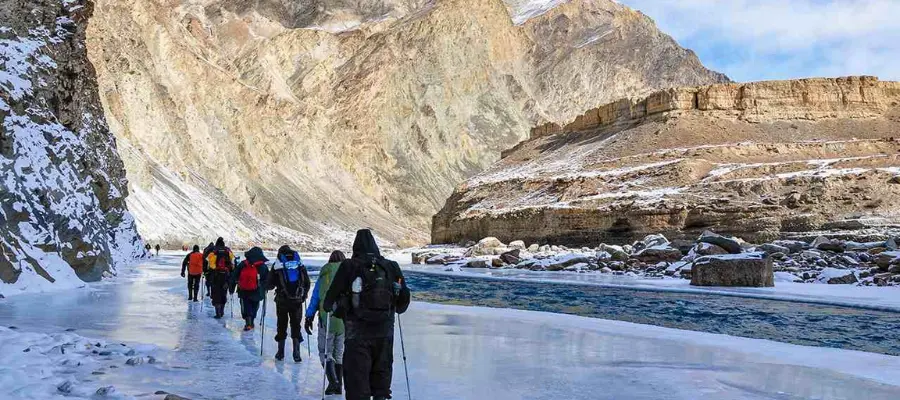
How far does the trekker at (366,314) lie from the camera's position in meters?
6.91

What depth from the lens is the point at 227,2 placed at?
153 meters

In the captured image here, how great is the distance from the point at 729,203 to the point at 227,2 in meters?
125

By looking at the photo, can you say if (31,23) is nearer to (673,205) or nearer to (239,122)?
(673,205)

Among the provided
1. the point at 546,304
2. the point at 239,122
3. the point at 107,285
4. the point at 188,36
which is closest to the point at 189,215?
the point at 239,122

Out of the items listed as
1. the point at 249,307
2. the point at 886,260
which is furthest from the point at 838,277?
the point at 249,307

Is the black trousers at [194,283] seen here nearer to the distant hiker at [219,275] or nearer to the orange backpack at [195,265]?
the orange backpack at [195,265]

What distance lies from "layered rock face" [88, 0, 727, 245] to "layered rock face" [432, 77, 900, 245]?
28016mm

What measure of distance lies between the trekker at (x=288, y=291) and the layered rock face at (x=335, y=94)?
6160 centimetres

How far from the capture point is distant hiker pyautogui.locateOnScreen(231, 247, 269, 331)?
13156 millimetres

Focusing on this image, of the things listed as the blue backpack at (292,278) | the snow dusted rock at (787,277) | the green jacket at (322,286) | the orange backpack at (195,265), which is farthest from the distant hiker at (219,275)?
the snow dusted rock at (787,277)

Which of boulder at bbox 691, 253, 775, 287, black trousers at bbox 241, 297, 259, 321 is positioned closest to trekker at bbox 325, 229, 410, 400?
black trousers at bbox 241, 297, 259, 321

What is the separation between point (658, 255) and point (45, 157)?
26.3 meters

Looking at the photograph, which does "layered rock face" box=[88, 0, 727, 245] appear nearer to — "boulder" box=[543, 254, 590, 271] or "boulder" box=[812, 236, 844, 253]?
"boulder" box=[543, 254, 590, 271]

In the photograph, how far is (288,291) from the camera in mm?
10477
